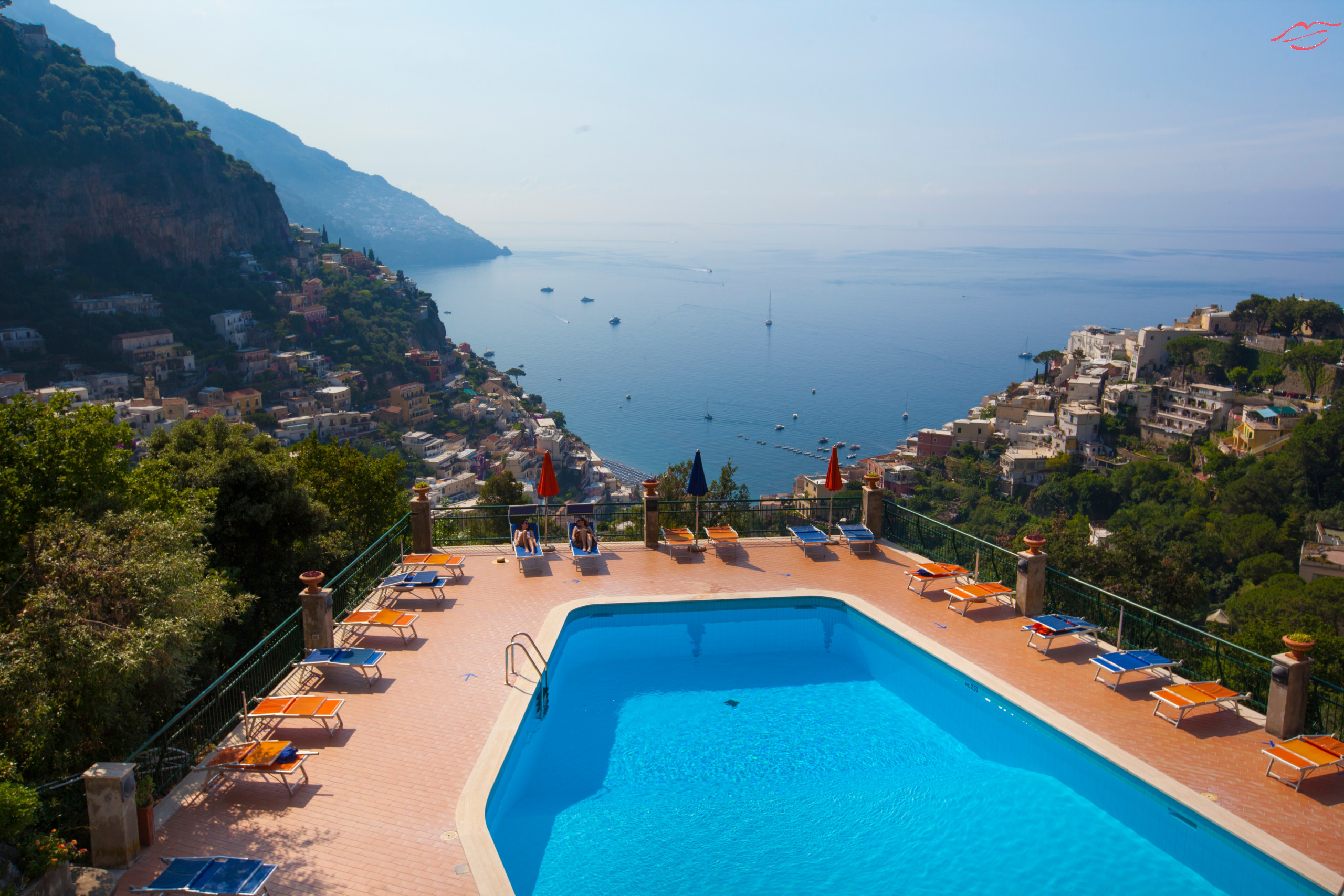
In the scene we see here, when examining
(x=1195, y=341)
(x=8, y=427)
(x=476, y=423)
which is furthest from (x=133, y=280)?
(x=1195, y=341)

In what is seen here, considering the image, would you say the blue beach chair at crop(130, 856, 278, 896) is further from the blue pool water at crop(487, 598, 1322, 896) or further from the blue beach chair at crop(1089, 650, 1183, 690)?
the blue beach chair at crop(1089, 650, 1183, 690)

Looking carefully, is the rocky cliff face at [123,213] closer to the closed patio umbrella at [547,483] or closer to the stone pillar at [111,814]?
the closed patio umbrella at [547,483]

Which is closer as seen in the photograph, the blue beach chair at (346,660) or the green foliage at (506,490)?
the blue beach chair at (346,660)

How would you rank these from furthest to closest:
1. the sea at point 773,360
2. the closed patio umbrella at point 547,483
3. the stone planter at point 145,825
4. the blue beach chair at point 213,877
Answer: the sea at point 773,360
the closed patio umbrella at point 547,483
the stone planter at point 145,825
the blue beach chair at point 213,877

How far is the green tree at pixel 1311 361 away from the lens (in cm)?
6794

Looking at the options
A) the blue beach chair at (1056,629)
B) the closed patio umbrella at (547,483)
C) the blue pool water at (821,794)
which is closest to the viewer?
the blue pool water at (821,794)

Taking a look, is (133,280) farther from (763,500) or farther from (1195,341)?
(1195,341)

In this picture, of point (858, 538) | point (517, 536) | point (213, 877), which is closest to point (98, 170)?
point (517, 536)

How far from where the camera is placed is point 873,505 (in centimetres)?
1252

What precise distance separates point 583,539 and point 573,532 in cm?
24

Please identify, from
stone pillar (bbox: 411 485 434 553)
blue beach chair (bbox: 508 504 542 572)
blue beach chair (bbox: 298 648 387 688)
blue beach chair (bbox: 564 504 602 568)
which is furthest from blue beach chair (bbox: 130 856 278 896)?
blue beach chair (bbox: 564 504 602 568)

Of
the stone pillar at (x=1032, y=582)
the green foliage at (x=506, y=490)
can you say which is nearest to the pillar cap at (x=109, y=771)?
the stone pillar at (x=1032, y=582)

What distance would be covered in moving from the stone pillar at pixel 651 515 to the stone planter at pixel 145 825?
23.8ft

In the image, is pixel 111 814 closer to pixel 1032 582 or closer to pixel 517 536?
pixel 517 536
